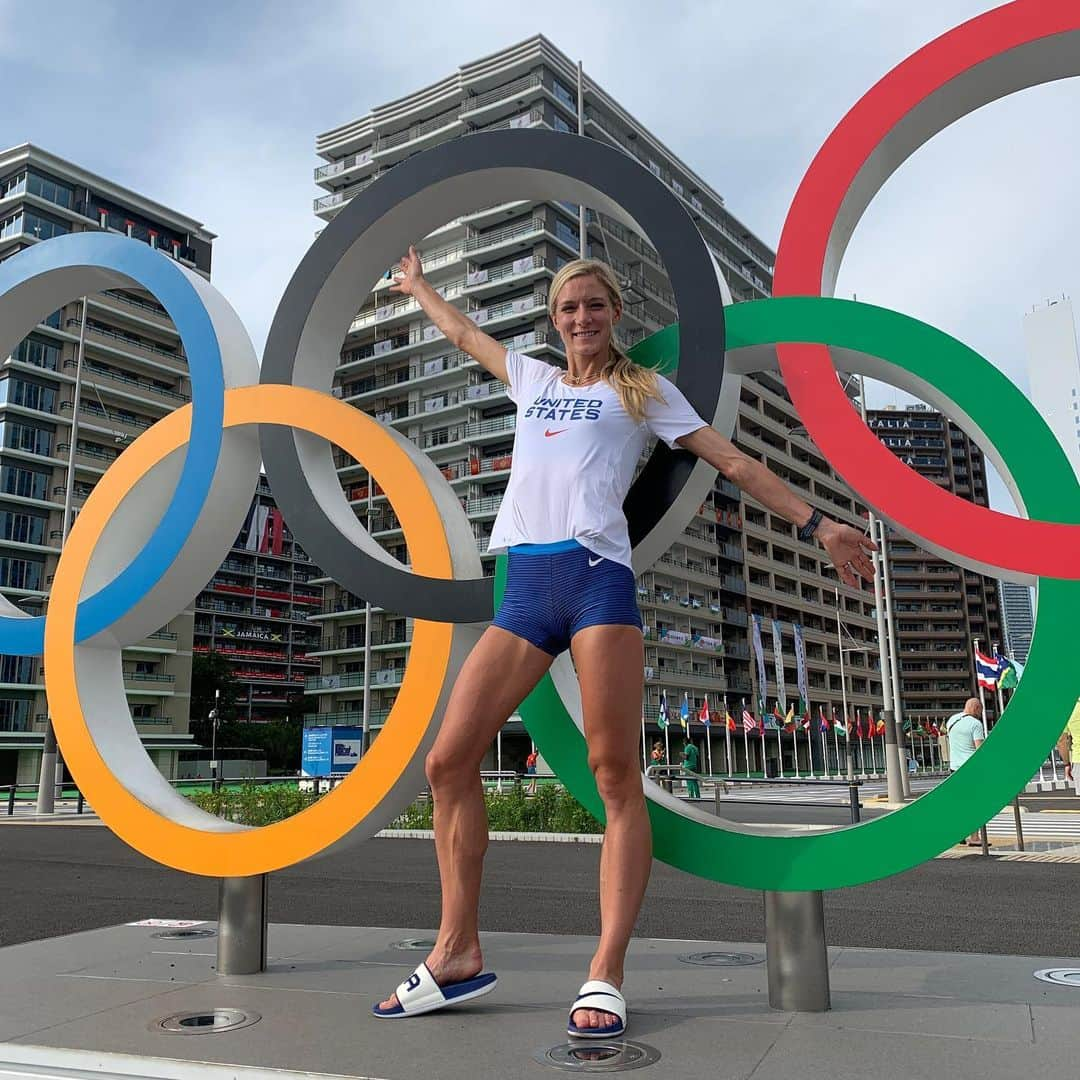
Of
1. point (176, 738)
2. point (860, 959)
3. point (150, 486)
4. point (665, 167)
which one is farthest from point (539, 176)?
point (665, 167)

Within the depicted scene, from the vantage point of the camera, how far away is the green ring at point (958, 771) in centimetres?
328

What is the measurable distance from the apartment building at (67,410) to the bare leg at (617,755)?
153ft

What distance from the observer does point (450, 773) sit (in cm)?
347

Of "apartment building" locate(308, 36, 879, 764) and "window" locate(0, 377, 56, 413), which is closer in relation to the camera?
"window" locate(0, 377, 56, 413)

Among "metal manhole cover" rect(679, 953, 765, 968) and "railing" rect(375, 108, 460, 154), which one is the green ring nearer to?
"metal manhole cover" rect(679, 953, 765, 968)

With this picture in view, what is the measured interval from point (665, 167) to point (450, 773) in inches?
2569

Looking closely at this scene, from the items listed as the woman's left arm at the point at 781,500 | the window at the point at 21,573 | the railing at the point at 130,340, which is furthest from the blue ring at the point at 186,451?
the railing at the point at 130,340

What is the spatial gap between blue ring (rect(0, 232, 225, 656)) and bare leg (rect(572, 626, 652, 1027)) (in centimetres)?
213

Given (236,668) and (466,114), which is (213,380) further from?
(236,668)

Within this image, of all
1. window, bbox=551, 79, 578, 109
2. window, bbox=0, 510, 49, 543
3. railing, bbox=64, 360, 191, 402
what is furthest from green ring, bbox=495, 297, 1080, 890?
window, bbox=551, 79, 578, 109

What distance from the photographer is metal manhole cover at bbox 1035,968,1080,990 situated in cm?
382

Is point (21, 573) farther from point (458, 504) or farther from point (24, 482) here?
point (458, 504)

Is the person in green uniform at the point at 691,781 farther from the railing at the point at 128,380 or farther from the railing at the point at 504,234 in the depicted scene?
the railing at the point at 128,380

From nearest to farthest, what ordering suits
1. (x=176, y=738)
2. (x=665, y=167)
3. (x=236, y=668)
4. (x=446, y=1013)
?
(x=446, y=1013) < (x=176, y=738) < (x=665, y=167) < (x=236, y=668)
